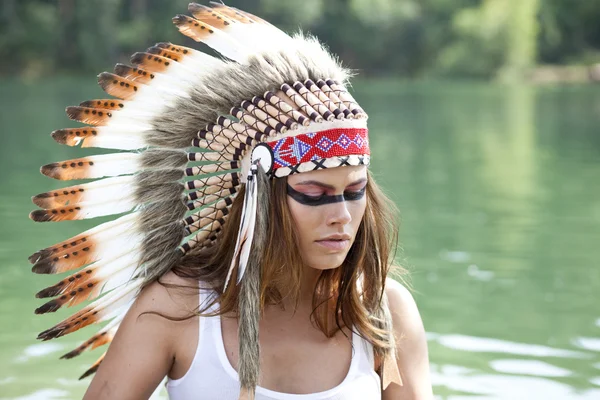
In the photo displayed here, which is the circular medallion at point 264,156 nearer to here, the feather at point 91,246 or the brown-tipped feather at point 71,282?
the feather at point 91,246

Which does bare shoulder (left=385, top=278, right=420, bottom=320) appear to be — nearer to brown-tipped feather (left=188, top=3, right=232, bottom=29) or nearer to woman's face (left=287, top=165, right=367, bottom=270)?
woman's face (left=287, top=165, right=367, bottom=270)

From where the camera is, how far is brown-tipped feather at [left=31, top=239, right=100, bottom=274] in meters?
2.55

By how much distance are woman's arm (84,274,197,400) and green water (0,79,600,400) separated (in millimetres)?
1126

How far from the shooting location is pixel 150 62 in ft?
8.68

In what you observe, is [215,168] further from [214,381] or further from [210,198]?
[214,381]

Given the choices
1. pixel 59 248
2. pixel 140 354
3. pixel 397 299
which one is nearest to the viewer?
pixel 140 354

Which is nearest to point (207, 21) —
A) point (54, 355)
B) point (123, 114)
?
point (123, 114)

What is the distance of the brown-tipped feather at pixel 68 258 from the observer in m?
2.55

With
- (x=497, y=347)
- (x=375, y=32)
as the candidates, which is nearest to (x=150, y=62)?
(x=497, y=347)

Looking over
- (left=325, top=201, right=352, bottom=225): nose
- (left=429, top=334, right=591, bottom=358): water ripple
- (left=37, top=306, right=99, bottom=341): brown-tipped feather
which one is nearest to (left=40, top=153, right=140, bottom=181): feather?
(left=37, top=306, right=99, bottom=341): brown-tipped feather

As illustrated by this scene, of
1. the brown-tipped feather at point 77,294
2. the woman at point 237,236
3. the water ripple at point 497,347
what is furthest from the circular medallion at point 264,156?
the water ripple at point 497,347

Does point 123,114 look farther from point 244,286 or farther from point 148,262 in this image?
point 244,286

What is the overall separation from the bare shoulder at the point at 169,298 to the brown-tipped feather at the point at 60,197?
0.34 metres

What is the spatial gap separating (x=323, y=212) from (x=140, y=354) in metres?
0.56
